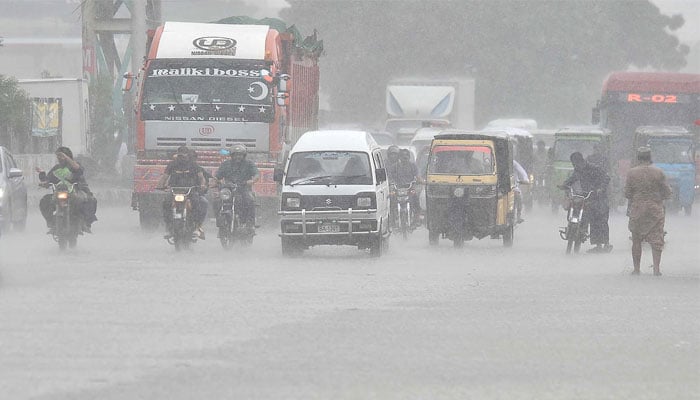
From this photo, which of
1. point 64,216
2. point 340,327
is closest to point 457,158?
point 64,216

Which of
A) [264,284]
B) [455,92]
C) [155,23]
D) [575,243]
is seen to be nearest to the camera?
[264,284]

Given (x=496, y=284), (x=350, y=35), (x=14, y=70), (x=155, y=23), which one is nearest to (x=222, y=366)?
(x=496, y=284)

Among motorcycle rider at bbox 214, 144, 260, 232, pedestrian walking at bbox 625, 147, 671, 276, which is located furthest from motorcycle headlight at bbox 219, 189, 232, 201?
pedestrian walking at bbox 625, 147, 671, 276

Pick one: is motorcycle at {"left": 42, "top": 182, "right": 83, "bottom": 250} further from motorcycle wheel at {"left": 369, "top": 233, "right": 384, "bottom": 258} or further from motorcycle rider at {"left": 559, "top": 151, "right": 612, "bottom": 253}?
motorcycle rider at {"left": 559, "top": 151, "right": 612, "bottom": 253}

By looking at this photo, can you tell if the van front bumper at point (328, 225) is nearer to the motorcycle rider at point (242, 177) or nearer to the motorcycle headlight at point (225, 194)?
the motorcycle headlight at point (225, 194)

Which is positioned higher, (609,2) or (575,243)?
(609,2)

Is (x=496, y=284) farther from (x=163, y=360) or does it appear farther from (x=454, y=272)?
(x=163, y=360)

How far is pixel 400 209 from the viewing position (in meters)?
29.8

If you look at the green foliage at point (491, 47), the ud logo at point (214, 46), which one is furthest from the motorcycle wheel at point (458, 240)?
the green foliage at point (491, 47)

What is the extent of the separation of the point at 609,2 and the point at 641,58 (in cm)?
442

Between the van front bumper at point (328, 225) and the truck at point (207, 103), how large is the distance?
625cm

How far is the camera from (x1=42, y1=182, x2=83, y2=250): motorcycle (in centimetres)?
2412

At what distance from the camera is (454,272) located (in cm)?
2138

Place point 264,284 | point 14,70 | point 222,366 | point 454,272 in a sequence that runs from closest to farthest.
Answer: point 222,366 → point 264,284 → point 454,272 → point 14,70
